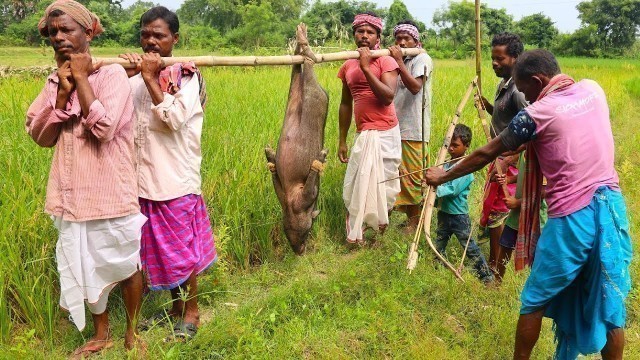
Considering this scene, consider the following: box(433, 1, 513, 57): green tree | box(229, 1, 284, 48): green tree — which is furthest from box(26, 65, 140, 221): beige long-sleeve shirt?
box(433, 1, 513, 57): green tree

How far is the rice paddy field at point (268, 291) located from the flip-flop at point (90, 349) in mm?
52

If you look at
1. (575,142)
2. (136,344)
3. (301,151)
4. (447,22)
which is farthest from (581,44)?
(136,344)

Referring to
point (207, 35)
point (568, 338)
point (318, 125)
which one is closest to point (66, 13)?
point (318, 125)

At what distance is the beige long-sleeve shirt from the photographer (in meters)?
2.18

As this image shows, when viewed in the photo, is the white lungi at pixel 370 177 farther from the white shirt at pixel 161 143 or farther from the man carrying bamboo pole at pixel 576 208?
the white shirt at pixel 161 143

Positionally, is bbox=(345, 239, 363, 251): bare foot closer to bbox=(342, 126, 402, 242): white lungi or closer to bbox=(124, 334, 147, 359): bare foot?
bbox=(342, 126, 402, 242): white lungi

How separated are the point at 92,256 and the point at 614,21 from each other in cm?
4582

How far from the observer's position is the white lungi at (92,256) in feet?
7.48

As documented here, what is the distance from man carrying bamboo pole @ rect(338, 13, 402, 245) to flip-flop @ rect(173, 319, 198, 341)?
1411mm

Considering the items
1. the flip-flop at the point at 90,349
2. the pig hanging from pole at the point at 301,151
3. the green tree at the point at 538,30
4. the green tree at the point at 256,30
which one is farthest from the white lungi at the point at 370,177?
the green tree at the point at 538,30

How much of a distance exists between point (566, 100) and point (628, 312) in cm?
168

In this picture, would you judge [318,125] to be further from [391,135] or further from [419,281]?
[419,281]

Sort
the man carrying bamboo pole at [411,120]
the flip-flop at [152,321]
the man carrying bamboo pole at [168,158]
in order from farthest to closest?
the man carrying bamboo pole at [411,120]
the flip-flop at [152,321]
the man carrying bamboo pole at [168,158]

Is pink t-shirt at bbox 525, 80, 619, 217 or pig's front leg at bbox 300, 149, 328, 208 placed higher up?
pink t-shirt at bbox 525, 80, 619, 217
